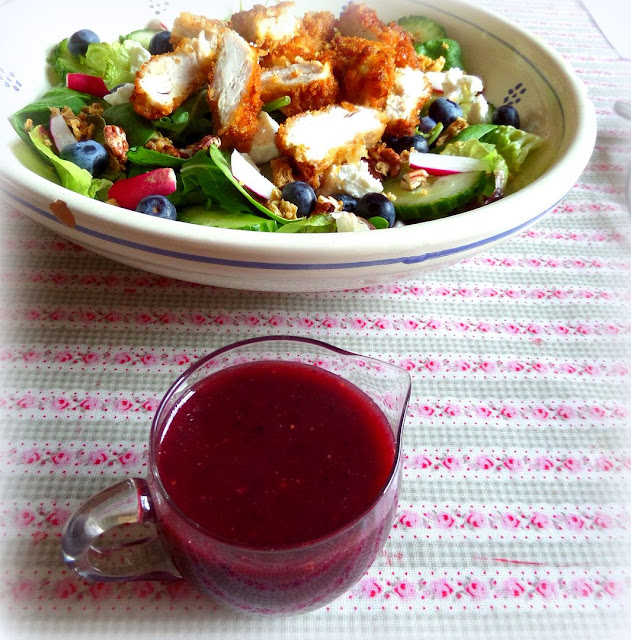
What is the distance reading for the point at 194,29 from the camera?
5.74 feet

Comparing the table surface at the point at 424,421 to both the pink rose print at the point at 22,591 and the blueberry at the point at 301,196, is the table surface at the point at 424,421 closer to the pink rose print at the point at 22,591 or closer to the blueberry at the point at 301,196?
the pink rose print at the point at 22,591

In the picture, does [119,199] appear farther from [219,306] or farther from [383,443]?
[383,443]

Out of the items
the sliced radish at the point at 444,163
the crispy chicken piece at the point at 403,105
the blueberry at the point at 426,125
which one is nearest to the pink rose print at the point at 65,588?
the sliced radish at the point at 444,163

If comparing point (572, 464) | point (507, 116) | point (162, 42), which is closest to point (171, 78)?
point (162, 42)

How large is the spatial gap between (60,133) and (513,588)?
4.97ft

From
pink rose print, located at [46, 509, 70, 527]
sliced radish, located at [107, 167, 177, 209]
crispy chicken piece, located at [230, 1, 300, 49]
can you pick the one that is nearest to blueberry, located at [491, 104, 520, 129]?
crispy chicken piece, located at [230, 1, 300, 49]

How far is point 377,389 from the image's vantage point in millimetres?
993

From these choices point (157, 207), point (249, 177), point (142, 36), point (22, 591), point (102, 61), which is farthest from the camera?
point (142, 36)

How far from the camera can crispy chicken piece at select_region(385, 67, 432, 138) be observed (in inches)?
68.1

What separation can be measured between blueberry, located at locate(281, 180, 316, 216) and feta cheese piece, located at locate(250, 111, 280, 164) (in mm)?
159

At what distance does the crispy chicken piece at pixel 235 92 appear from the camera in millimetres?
1590

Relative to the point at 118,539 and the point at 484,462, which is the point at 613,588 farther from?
the point at 118,539

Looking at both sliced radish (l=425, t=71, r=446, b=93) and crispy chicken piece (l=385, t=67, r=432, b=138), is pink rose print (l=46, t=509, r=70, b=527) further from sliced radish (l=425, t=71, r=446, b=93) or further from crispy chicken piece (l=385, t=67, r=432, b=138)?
sliced radish (l=425, t=71, r=446, b=93)

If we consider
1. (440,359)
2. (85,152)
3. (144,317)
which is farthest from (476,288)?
(85,152)
